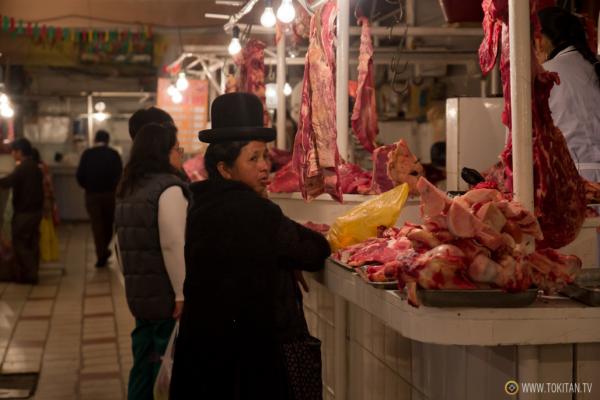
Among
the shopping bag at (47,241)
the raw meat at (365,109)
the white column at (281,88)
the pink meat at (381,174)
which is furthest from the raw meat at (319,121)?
the shopping bag at (47,241)

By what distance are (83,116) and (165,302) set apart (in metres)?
19.9

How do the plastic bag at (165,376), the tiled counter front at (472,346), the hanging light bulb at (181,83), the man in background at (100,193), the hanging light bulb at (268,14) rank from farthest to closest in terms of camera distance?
the man in background at (100,193), the hanging light bulb at (181,83), the hanging light bulb at (268,14), the plastic bag at (165,376), the tiled counter front at (472,346)

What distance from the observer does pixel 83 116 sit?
80.5 feet

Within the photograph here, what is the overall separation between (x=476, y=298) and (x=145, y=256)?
2933 mm

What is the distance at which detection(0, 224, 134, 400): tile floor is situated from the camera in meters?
8.14

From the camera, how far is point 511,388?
123 inches

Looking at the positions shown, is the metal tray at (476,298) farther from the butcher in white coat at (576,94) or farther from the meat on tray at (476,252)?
the butcher in white coat at (576,94)

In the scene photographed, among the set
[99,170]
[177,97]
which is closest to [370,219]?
[177,97]

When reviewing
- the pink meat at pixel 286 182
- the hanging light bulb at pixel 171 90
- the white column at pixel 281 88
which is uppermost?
the hanging light bulb at pixel 171 90

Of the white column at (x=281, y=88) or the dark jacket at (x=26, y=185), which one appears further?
the dark jacket at (x=26, y=185)

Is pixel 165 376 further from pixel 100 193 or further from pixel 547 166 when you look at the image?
pixel 100 193

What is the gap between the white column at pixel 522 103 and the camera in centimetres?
345

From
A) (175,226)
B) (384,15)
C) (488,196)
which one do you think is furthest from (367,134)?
(488,196)

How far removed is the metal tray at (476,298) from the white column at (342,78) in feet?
9.95
